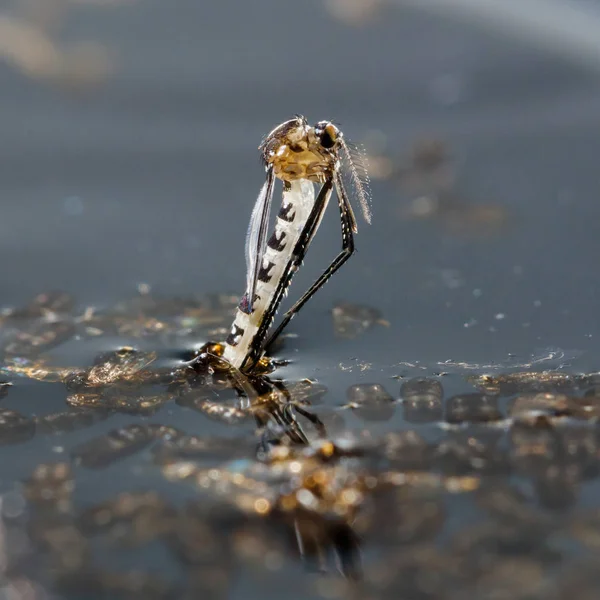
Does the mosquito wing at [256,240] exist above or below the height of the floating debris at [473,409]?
above

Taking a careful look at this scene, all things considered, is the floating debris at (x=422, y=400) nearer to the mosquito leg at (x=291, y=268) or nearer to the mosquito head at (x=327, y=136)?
the mosquito leg at (x=291, y=268)

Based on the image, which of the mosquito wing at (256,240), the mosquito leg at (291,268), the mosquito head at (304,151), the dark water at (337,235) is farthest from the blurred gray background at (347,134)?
the mosquito head at (304,151)

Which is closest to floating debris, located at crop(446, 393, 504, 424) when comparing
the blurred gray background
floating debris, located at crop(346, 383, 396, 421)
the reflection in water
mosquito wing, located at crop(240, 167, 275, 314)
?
the reflection in water

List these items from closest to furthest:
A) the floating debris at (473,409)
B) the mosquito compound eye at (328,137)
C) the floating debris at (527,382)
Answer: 1. the floating debris at (473,409)
2. the floating debris at (527,382)
3. the mosquito compound eye at (328,137)

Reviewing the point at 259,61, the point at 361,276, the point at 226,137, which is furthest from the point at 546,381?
the point at 259,61

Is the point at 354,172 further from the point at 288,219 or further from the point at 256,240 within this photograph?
the point at 256,240

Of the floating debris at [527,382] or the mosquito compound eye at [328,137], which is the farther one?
the mosquito compound eye at [328,137]

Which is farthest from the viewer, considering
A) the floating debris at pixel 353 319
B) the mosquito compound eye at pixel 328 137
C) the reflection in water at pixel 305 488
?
the floating debris at pixel 353 319

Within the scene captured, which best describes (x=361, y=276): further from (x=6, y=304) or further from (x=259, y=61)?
(x=259, y=61)
